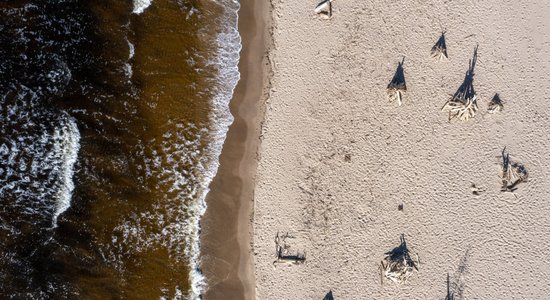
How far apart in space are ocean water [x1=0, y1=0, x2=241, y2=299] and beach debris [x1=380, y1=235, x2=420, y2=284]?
3.88m

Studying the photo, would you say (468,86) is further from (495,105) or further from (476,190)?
(476,190)

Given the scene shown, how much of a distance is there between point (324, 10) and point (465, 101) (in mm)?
3465

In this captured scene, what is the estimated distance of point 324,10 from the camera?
876 centimetres

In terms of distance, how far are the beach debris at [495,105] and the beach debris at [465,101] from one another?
332 mm

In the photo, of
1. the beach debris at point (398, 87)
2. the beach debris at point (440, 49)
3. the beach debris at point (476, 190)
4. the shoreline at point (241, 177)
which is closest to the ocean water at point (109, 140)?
the shoreline at point (241, 177)

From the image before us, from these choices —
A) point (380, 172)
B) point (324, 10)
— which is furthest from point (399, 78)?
point (324, 10)

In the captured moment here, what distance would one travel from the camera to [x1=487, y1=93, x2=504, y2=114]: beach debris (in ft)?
28.7

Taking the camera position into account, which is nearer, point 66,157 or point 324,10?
point 66,157

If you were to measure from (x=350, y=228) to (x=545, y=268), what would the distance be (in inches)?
163

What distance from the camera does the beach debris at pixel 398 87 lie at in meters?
8.69

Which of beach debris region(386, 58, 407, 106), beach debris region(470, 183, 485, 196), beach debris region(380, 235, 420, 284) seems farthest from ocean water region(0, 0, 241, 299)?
beach debris region(470, 183, 485, 196)

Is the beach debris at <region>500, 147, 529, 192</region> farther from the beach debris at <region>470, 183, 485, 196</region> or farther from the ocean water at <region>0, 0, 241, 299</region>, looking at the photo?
the ocean water at <region>0, 0, 241, 299</region>

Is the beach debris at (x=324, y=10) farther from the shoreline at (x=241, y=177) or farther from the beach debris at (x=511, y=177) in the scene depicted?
the beach debris at (x=511, y=177)

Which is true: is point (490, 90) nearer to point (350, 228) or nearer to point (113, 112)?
point (350, 228)
